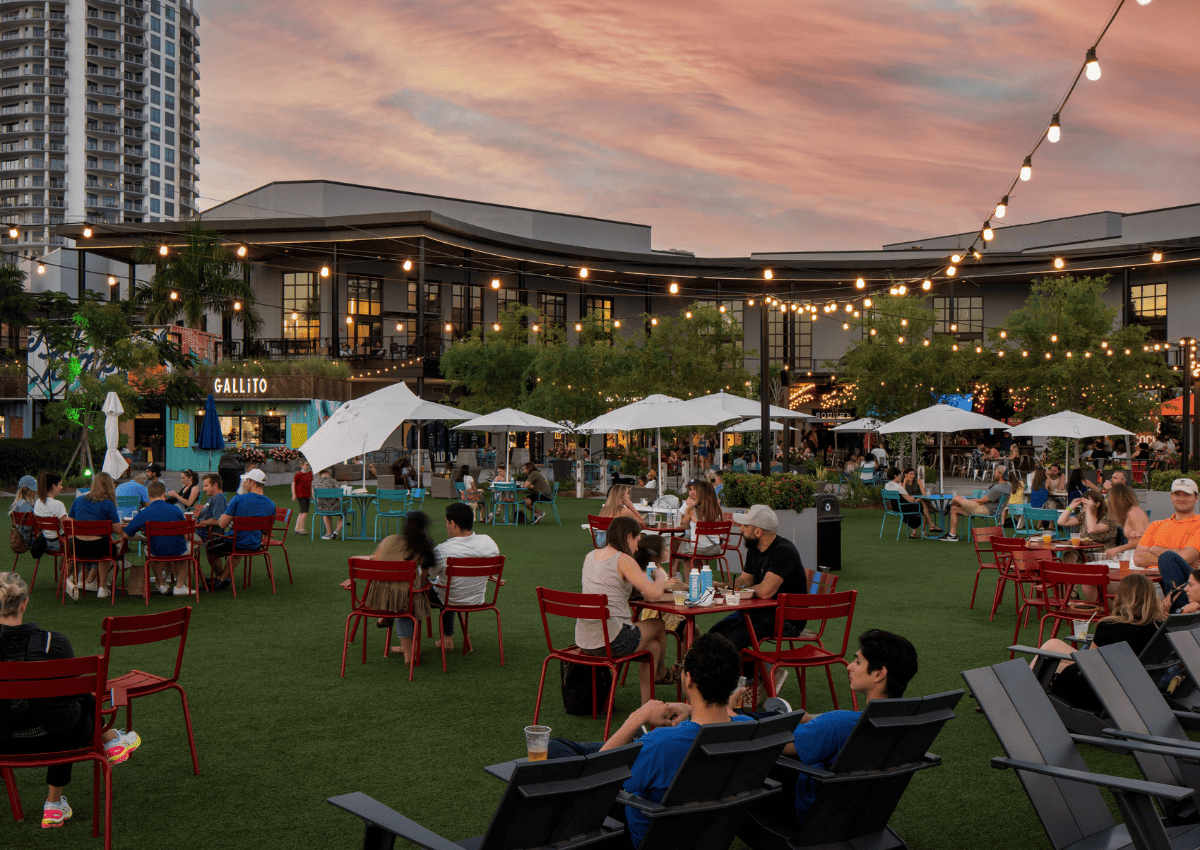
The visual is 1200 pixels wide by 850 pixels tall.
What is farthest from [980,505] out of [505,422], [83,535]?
[83,535]

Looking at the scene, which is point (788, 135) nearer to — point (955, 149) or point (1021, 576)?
point (955, 149)

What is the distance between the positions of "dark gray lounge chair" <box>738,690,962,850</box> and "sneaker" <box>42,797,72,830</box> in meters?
3.15

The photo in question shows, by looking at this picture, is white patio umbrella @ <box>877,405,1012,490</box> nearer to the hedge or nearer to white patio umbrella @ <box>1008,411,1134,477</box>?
white patio umbrella @ <box>1008,411,1134,477</box>

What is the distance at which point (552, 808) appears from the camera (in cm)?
291

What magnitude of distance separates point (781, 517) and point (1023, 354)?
25123mm

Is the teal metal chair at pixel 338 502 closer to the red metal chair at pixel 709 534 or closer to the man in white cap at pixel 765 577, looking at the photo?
the red metal chair at pixel 709 534

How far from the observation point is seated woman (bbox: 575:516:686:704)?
251 inches

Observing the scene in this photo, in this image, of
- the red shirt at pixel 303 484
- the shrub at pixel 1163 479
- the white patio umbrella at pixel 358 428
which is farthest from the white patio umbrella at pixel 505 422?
the shrub at pixel 1163 479

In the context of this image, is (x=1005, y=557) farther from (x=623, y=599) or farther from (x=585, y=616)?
(x=585, y=616)

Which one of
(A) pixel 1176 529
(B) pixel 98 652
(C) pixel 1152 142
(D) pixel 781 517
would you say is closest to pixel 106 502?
(B) pixel 98 652

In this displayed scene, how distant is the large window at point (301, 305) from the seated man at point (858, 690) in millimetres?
41465

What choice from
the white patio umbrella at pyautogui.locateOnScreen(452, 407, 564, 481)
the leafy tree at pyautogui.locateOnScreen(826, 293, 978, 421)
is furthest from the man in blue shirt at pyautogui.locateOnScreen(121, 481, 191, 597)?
the leafy tree at pyautogui.locateOnScreen(826, 293, 978, 421)

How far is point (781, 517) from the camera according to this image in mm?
12922

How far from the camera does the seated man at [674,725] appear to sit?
135 inches
